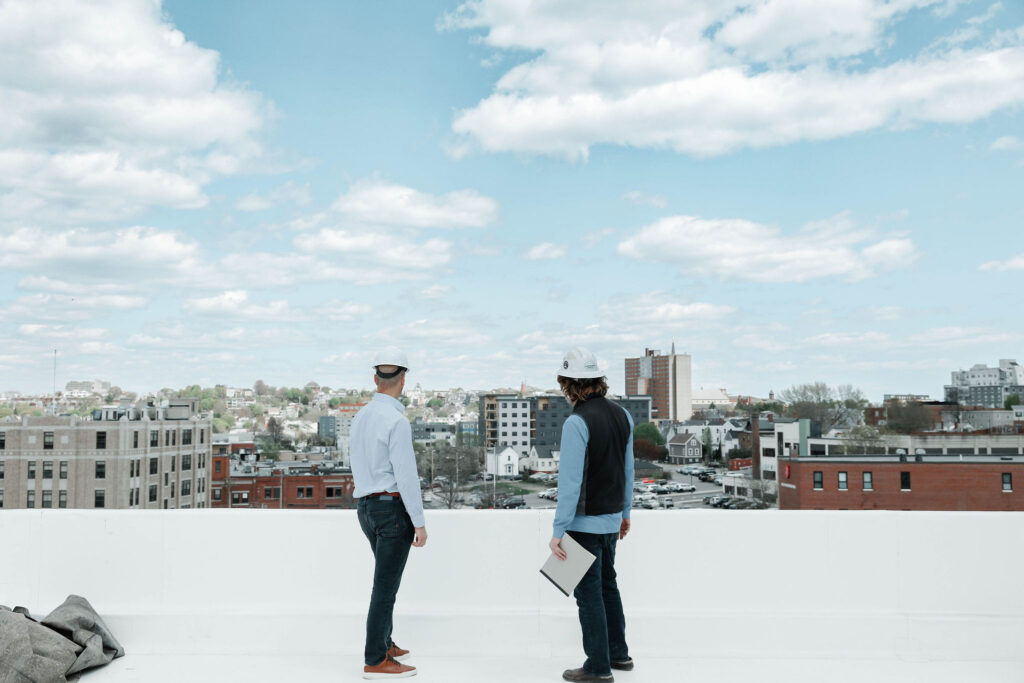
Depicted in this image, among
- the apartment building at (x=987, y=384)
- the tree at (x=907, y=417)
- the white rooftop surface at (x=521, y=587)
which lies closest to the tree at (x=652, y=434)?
A: the tree at (x=907, y=417)

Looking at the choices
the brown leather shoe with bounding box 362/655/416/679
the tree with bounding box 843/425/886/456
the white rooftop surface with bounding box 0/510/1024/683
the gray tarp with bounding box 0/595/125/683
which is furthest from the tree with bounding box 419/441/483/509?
the tree with bounding box 843/425/886/456

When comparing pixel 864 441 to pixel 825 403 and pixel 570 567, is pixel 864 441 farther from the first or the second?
pixel 570 567

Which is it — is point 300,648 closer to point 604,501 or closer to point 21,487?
point 604,501

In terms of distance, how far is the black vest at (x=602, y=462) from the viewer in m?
2.28

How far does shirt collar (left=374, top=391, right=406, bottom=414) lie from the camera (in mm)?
2436

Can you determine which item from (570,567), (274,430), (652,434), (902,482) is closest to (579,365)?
(570,567)

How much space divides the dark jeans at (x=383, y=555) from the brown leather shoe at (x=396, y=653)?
0.11m

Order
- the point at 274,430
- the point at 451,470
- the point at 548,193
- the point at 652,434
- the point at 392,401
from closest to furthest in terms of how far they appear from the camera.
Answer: the point at 392,401
the point at 451,470
the point at 652,434
the point at 274,430
the point at 548,193

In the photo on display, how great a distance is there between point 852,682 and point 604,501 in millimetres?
1039

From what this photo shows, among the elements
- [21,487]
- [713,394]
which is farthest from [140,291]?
[713,394]

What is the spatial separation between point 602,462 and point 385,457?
0.72 metres

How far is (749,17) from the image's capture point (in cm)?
4262

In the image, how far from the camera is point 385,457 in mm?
2379

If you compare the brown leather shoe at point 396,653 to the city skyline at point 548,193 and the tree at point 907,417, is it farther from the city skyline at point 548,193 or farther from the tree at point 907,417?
the city skyline at point 548,193
